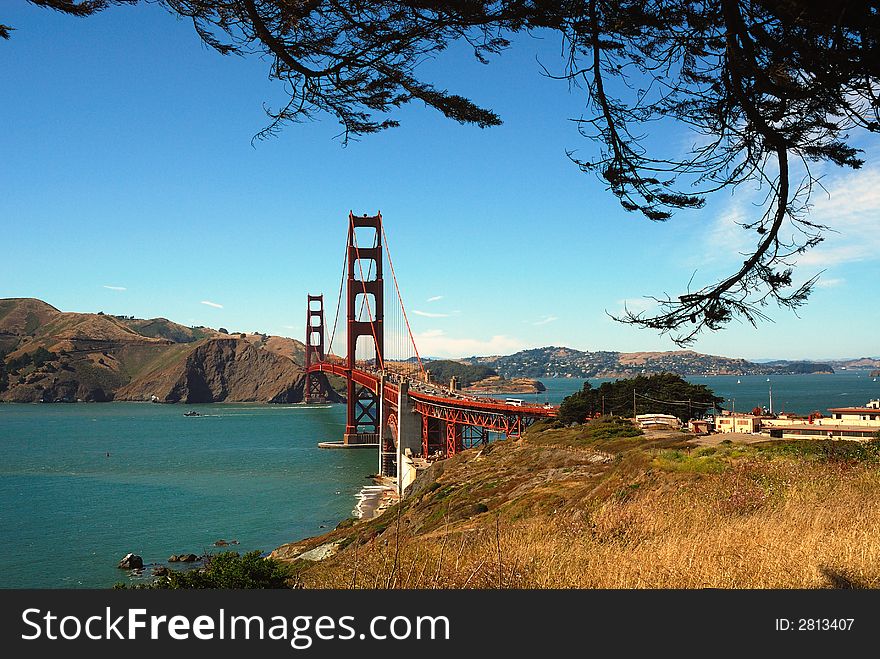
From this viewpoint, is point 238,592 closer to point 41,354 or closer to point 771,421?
point 771,421

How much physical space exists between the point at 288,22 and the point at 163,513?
118ft

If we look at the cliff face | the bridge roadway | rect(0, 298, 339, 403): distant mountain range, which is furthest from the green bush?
the cliff face

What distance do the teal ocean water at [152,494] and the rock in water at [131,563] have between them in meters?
0.34

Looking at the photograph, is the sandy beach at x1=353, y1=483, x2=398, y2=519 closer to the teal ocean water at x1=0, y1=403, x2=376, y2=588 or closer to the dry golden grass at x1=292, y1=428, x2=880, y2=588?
the teal ocean water at x1=0, y1=403, x2=376, y2=588

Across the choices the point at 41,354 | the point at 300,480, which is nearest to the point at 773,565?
the point at 300,480

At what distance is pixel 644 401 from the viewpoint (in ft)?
129

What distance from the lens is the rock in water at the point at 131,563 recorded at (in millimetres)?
25516

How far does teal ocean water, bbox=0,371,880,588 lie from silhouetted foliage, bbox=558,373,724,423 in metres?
13.1

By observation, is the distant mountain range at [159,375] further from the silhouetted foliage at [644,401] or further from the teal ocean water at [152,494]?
the silhouetted foliage at [644,401]

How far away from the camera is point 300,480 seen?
154 ft

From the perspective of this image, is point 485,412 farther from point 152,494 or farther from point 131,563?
point 131,563

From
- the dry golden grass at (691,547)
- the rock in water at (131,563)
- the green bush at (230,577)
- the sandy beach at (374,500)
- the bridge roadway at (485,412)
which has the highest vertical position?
the dry golden grass at (691,547)

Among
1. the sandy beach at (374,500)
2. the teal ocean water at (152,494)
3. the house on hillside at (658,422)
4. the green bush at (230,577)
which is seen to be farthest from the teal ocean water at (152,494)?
the house on hillside at (658,422)

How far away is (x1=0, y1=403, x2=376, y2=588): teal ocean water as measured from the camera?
28688 mm
